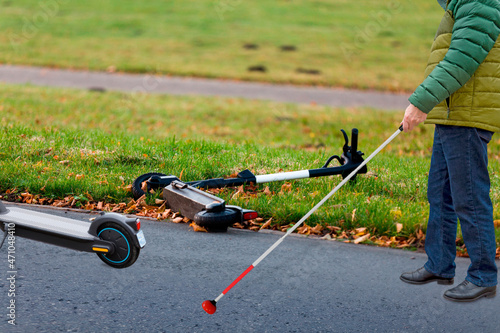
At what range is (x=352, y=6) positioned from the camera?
22703mm

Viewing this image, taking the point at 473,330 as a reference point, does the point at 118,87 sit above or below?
above

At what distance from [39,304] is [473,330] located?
8.18 ft

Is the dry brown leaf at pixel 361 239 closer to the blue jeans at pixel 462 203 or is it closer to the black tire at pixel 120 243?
the blue jeans at pixel 462 203

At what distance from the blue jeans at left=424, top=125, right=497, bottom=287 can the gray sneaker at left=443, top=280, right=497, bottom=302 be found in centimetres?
3

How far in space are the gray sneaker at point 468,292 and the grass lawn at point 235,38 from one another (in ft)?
33.0

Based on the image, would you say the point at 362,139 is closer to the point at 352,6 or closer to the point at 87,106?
the point at 87,106

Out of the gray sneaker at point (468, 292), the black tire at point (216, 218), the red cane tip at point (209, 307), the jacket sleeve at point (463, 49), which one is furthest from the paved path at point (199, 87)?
the red cane tip at point (209, 307)

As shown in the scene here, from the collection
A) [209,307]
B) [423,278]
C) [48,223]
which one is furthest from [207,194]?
[423,278]

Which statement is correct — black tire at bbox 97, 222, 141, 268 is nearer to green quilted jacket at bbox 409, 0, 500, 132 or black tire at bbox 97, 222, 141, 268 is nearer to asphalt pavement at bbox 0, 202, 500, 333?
asphalt pavement at bbox 0, 202, 500, 333

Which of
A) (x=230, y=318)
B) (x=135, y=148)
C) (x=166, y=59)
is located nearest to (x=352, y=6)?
(x=166, y=59)

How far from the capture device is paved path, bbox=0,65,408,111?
478 inches

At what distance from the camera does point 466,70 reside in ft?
10.9

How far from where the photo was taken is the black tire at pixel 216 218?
177 inches

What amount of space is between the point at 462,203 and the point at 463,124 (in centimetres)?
52
